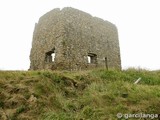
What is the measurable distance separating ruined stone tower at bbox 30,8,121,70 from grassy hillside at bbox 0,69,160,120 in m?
5.67

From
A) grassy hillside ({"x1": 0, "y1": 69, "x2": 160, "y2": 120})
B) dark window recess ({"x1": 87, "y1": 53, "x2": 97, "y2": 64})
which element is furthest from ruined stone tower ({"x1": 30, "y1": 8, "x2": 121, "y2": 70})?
grassy hillside ({"x1": 0, "y1": 69, "x2": 160, "y2": 120})

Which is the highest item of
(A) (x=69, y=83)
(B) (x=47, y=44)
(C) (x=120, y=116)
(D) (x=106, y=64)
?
(B) (x=47, y=44)

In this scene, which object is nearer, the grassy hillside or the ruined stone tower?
the grassy hillside

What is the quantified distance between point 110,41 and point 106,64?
6.30 feet

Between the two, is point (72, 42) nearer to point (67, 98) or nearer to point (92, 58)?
point (92, 58)

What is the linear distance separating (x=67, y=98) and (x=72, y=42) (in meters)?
7.86

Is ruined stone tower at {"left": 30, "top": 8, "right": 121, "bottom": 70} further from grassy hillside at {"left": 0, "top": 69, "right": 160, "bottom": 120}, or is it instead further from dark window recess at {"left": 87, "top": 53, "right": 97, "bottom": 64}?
grassy hillside at {"left": 0, "top": 69, "right": 160, "bottom": 120}

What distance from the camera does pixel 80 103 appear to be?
770 cm

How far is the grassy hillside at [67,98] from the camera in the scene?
6844 mm

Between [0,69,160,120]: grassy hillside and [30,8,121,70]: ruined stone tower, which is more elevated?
[30,8,121,70]: ruined stone tower

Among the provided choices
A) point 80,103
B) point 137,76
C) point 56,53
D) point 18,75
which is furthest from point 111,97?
point 56,53

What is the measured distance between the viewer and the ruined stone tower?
1538 cm

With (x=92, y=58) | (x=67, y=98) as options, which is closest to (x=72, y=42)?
(x=92, y=58)

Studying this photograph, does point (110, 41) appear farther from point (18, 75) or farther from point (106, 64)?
point (18, 75)
